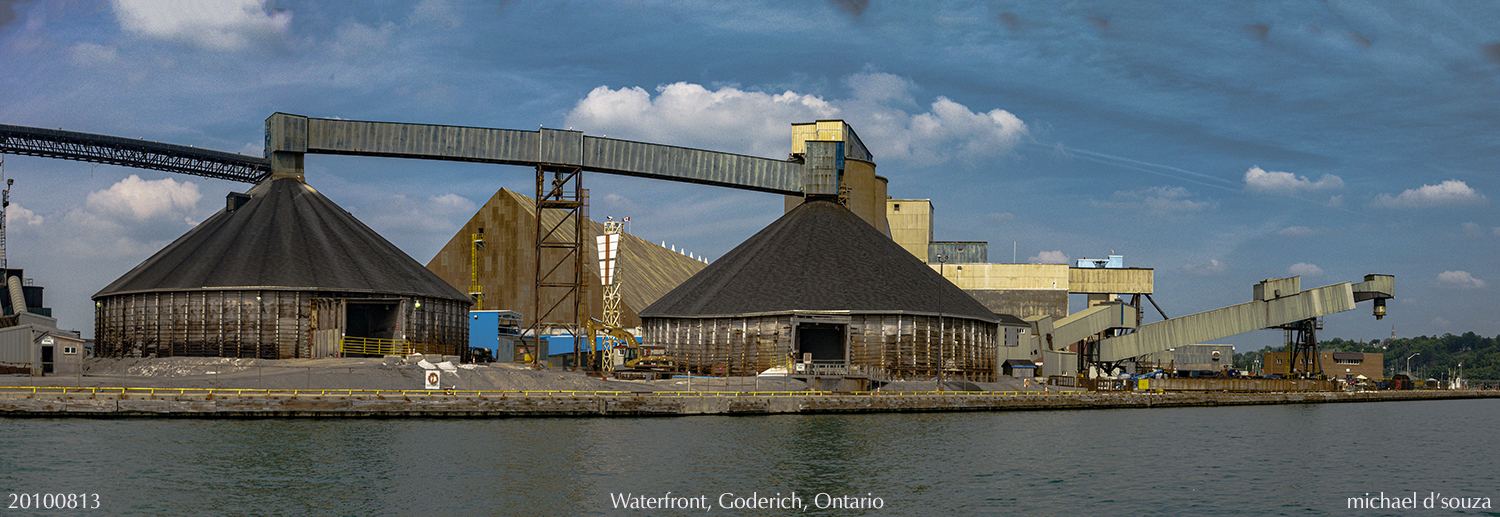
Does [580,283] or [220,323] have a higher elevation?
[580,283]

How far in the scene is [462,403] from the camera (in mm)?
59406

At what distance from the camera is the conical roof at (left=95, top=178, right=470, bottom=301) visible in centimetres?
7812

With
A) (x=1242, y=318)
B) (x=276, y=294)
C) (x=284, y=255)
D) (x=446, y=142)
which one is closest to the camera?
(x=276, y=294)

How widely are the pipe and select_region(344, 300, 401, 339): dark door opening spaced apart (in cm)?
4506

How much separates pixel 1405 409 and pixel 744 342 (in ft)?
203

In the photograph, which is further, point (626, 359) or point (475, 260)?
point (475, 260)

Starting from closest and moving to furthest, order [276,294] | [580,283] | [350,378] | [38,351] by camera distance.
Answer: [350,378] < [38,351] < [276,294] < [580,283]

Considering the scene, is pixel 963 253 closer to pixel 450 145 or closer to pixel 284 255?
pixel 450 145

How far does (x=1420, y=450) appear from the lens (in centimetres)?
5694

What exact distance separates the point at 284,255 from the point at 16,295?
49272mm

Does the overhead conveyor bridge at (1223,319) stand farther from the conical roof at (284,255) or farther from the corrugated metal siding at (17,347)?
the corrugated metal siding at (17,347)

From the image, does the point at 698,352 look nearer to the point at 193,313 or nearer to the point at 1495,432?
the point at 193,313

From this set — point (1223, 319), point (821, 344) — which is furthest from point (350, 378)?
point (1223, 319)

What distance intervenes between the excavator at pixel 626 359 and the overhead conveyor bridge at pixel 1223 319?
143 ft
